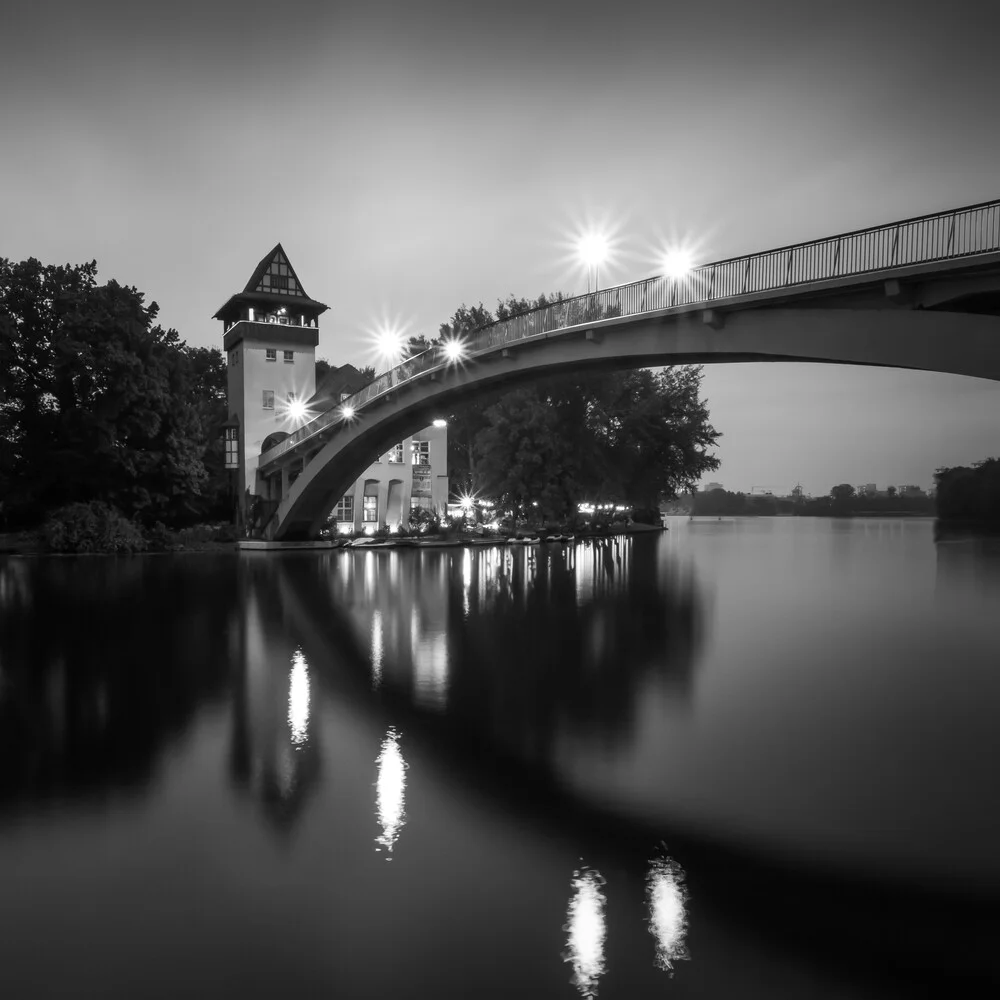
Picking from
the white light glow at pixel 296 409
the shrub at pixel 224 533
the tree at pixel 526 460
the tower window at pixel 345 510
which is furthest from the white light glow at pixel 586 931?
→ the tree at pixel 526 460

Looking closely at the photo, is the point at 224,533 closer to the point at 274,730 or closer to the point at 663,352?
the point at 663,352

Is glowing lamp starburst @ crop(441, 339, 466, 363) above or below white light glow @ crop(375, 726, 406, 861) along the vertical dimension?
above

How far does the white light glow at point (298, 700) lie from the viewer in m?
7.53

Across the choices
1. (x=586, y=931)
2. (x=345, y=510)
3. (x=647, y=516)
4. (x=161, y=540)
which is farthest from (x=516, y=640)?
(x=647, y=516)

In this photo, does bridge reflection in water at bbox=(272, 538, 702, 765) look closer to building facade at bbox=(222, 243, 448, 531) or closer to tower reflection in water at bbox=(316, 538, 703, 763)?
tower reflection in water at bbox=(316, 538, 703, 763)

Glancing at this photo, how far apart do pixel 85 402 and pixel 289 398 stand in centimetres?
982

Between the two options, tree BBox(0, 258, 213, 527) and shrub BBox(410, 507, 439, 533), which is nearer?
tree BBox(0, 258, 213, 527)

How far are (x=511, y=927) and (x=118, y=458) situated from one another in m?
34.9

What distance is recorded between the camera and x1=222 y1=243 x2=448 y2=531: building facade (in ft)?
134

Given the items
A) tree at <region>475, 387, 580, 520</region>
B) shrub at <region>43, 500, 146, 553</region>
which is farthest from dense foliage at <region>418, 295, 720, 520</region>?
shrub at <region>43, 500, 146, 553</region>

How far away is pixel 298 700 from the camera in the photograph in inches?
344

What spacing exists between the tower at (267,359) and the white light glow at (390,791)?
35.2 metres

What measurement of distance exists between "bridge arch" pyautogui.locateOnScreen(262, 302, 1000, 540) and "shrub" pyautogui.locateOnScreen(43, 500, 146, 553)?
6.41 meters

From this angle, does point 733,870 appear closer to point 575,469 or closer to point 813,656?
point 813,656
